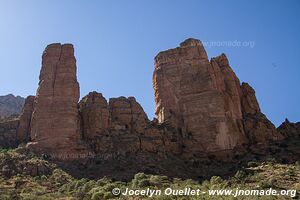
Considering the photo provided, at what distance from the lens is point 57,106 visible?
217ft

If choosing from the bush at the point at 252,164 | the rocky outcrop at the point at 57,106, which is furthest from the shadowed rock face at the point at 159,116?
the bush at the point at 252,164

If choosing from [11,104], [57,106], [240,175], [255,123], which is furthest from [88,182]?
[11,104]

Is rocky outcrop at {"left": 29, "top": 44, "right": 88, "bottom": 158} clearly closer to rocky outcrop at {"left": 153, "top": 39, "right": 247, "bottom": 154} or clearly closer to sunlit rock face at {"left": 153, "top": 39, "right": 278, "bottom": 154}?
rocky outcrop at {"left": 153, "top": 39, "right": 247, "bottom": 154}

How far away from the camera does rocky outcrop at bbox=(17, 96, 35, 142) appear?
231ft

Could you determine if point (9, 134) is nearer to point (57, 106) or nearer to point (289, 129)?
point (57, 106)

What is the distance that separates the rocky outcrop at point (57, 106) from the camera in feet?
207

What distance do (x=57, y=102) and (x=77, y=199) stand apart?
2456cm

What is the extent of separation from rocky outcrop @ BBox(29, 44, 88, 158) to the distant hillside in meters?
53.8

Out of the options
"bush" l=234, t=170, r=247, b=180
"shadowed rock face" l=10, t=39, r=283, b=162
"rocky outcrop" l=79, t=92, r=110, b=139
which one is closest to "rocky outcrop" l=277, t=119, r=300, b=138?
"shadowed rock face" l=10, t=39, r=283, b=162

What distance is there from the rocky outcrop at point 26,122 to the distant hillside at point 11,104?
49331mm

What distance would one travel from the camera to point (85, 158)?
205 ft

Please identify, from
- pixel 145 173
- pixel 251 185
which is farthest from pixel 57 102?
pixel 251 185

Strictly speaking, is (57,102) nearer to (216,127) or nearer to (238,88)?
(216,127)

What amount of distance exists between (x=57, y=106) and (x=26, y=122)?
8.44 metres
